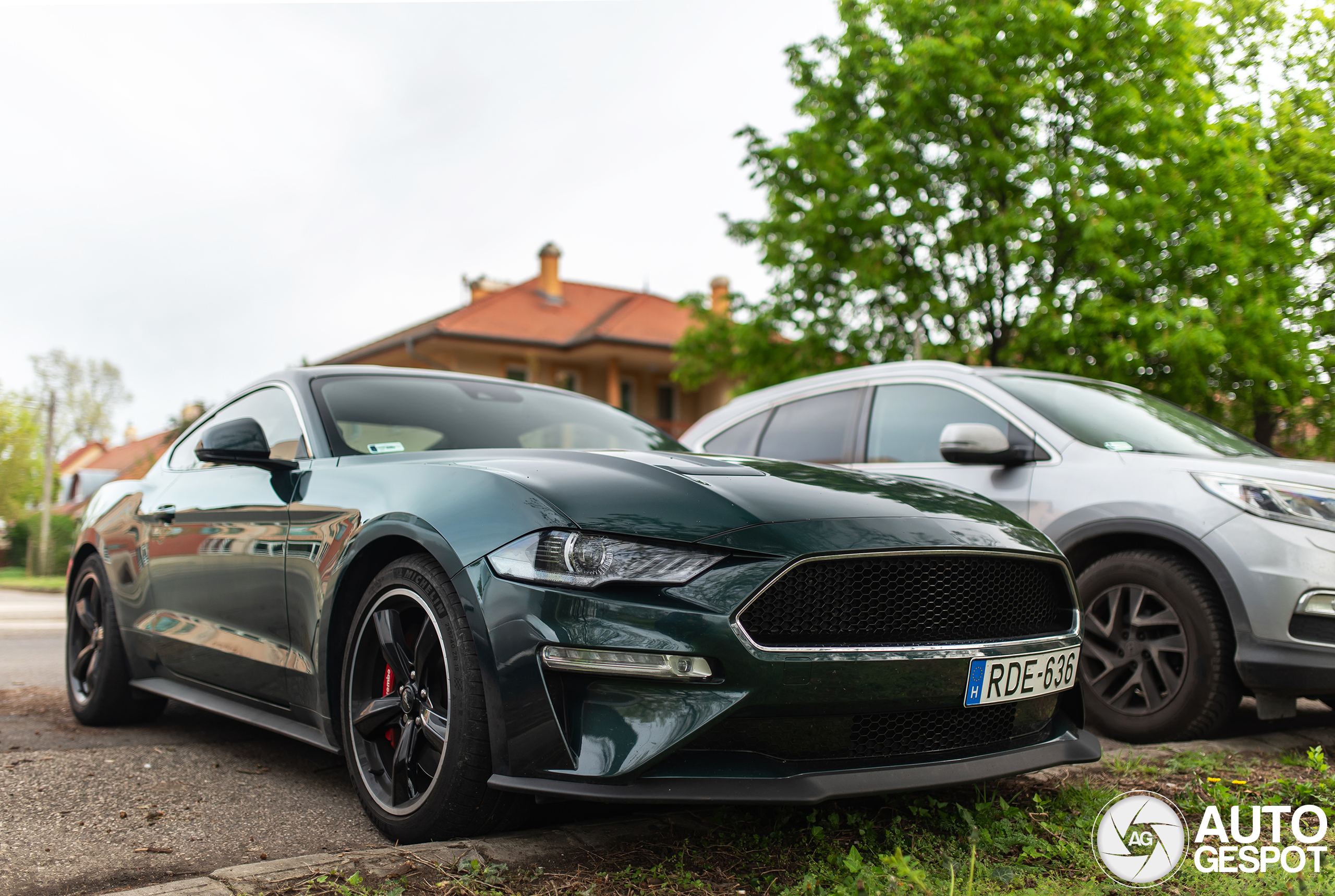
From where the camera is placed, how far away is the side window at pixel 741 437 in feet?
20.4

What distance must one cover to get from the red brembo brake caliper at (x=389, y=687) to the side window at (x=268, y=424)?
1.06m

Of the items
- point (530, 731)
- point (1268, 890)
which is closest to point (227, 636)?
point (530, 731)

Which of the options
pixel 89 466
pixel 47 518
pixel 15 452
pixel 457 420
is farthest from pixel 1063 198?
pixel 89 466

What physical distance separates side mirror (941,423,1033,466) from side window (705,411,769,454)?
1575mm

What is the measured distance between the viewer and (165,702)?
4.74 metres

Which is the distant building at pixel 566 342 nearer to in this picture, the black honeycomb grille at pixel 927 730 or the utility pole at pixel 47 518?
the utility pole at pixel 47 518

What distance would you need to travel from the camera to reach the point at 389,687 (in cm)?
287

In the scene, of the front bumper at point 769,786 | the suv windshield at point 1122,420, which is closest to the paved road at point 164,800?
the front bumper at point 769,786

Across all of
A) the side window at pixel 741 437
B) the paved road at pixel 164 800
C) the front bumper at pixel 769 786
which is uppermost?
the side window at pixel 741 437

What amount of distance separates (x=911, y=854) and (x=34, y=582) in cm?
3219

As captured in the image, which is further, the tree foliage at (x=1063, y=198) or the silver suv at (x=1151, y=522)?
the tree foliage at (x=1063, y=198)

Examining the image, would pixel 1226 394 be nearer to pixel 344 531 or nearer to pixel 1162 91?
pixel 1162 91

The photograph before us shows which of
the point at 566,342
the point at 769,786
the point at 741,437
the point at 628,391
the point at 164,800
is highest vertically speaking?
the point at 566,342

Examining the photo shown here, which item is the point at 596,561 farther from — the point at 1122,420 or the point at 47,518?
the point at 47,518
